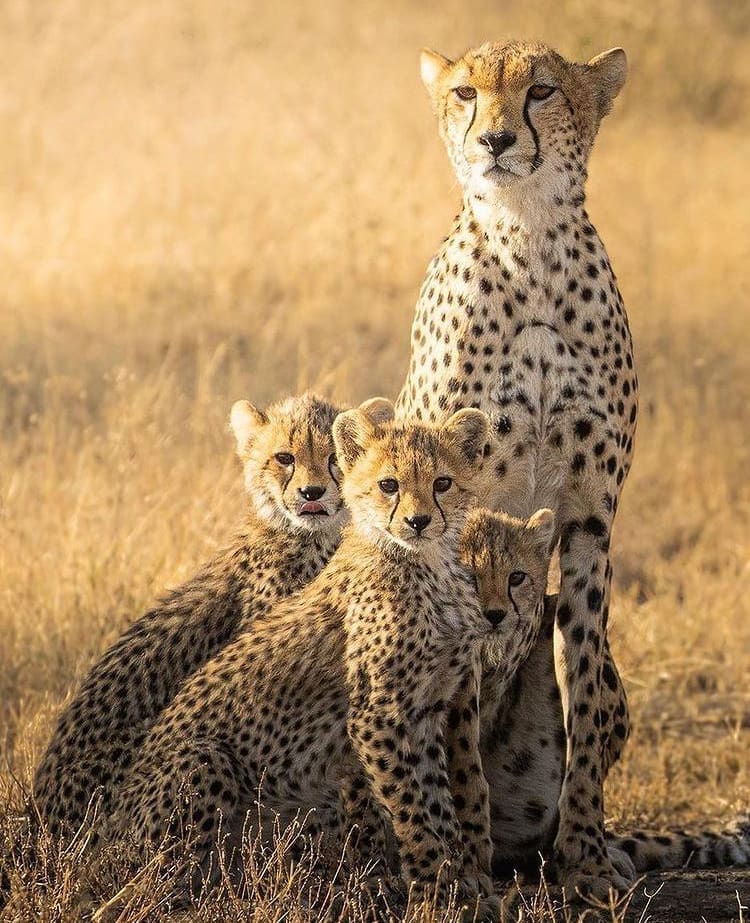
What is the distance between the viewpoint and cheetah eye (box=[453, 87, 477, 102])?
4.23m

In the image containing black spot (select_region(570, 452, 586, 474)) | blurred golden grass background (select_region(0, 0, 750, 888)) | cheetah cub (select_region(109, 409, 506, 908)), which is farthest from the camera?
blurred golden grass background (select_region(0, 0, 750, 888))

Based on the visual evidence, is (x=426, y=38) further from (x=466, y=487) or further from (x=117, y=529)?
(x=466, y=487)

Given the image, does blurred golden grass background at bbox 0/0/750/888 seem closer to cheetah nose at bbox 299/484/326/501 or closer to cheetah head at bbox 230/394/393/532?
cheetah head at bbox 230/394/393/532

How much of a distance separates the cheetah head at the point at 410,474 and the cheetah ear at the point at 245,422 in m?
0.54

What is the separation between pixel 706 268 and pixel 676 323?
0.94 m

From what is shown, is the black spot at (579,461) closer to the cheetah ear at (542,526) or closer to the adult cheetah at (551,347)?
the adult cheetah at (551,347)

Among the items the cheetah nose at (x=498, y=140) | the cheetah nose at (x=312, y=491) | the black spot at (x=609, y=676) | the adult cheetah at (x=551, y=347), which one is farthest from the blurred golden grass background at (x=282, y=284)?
the cheetah nose at (x=498, y=140)

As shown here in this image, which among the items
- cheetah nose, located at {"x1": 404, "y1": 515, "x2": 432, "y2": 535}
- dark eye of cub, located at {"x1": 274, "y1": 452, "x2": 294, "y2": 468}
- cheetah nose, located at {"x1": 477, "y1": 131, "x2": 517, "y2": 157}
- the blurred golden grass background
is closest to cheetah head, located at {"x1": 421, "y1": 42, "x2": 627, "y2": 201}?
cheetah nose, located at {"x1": 477, "y1": 131, "x2": 517, "y2": 157}

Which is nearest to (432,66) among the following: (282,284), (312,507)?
(312,507)

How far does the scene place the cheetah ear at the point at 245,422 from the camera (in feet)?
14.2

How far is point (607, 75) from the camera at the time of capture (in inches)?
173

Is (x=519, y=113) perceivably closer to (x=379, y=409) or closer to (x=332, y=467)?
(x=379, y=409)

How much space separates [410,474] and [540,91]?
1.07 m

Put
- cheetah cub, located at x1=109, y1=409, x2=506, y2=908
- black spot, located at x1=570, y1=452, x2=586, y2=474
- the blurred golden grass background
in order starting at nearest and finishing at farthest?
cheetah cub, located at x1=109, y1=409, x2=506, y2=908, black spot, located at x1=570, y1=452, x2=586, y2=474, the blurred golden grass background
